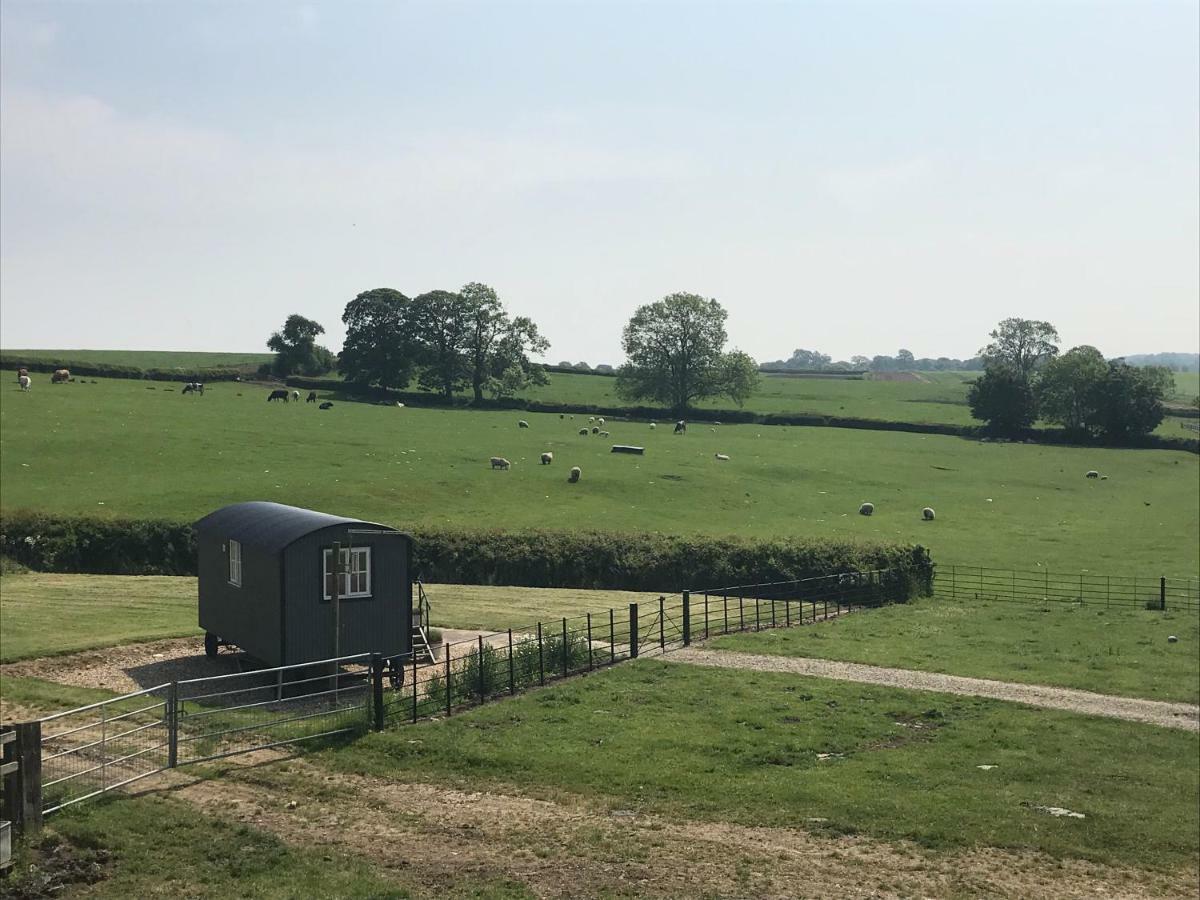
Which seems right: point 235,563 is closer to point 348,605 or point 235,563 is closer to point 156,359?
point 348,605

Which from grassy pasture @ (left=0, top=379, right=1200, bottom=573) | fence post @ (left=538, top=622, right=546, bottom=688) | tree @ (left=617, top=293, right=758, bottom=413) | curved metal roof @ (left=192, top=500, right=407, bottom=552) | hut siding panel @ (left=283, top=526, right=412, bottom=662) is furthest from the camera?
tree @ (left=617, top=293, right=758, bottom=413)

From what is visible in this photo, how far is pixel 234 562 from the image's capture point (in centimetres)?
2898

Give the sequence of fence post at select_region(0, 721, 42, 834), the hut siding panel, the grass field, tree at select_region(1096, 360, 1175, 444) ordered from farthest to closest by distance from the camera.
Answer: tree at select_region(1096, 360, 1175, 444) < the grass field < the hut siding panel < fence post at select_region(0, 721, 42, 834)

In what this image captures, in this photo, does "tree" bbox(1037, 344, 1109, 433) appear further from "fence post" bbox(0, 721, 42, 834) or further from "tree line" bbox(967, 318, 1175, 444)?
"fence post" bbox(0, 721, 42, 834)

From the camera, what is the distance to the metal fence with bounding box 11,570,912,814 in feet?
60.6

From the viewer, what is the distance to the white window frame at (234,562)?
2866 centimetres

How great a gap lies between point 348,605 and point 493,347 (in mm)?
94802

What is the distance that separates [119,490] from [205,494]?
14.6 feet

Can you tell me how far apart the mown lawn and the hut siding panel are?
4.22 meters

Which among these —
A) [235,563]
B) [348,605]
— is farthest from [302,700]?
[235,563]

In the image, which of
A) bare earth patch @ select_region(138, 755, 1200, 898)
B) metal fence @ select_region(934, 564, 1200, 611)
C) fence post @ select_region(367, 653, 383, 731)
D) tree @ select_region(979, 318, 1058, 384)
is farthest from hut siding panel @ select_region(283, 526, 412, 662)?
tree @ select_region(979, 318, 1058, 384)

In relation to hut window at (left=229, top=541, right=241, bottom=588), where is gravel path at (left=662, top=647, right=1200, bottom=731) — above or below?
below

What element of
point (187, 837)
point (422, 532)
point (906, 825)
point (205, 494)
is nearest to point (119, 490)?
point (205, 494)

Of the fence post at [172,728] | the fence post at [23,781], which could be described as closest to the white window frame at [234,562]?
the fence post at [172,728]
